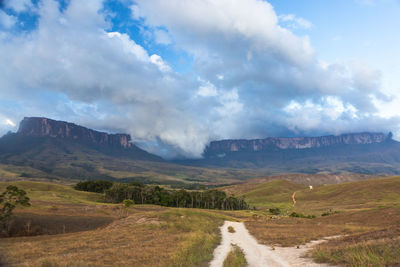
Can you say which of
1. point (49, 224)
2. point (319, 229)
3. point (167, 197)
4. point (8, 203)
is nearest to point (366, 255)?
point (319, 229)

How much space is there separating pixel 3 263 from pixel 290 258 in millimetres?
26625

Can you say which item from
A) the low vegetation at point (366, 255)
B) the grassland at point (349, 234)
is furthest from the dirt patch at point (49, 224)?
the low vegetation at point (366, 255)

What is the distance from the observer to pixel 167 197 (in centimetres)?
15788

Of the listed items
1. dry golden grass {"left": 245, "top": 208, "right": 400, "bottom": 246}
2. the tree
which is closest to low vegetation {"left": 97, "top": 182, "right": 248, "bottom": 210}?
the tree

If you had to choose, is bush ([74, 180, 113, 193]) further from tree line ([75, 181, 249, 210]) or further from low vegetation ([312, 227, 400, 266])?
low vegetation ([312, 227, 400, 266])

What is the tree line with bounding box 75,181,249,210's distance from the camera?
499 feet

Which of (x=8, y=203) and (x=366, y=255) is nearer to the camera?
(x=366, y=255)

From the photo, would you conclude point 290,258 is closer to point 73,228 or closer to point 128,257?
point 128,257

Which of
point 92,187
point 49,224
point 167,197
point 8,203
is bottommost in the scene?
point 167,197

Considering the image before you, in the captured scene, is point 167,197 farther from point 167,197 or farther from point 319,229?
point 319,229

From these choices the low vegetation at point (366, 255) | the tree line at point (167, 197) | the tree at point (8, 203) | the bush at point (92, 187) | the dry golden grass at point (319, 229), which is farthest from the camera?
the bush at point (92, 187)

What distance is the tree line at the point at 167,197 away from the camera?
152 m

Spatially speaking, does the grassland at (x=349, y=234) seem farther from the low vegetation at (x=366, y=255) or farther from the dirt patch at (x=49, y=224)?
the dirt patch at (x=49, y=224)

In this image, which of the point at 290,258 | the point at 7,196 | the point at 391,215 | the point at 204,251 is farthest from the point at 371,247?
the point at 7,196
